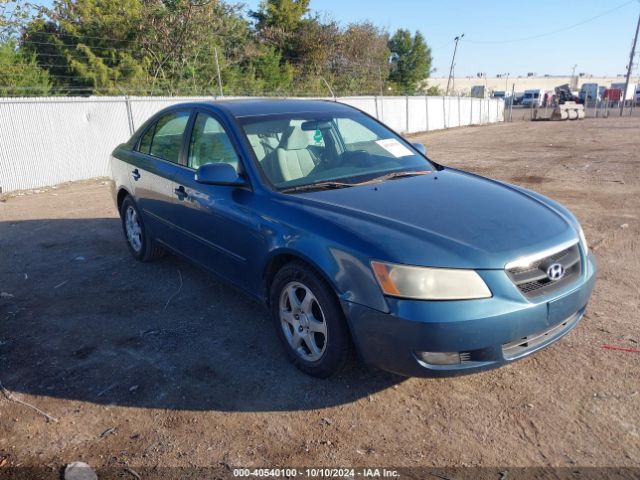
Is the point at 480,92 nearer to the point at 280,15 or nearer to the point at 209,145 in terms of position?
the point at 280,15

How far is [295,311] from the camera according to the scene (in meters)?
3.23

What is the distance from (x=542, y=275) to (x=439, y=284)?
24.0 inches

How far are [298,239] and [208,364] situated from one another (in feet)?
3.61

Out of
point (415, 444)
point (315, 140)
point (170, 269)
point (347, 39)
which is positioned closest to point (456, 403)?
point (415, 444)

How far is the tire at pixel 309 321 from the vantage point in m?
2.90

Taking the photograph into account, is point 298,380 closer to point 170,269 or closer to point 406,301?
point 406,301

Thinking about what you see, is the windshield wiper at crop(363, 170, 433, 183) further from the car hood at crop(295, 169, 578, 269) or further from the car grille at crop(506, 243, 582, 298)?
the car grille at crop(506, 243, 582, 298)

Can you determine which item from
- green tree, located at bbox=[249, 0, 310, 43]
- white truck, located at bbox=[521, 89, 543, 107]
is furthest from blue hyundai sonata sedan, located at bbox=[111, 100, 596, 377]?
white truck, located at bbox=[521, 89, 543, 107]

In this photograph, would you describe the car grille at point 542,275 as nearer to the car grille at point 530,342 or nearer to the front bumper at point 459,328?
the front bumper at point 459,328

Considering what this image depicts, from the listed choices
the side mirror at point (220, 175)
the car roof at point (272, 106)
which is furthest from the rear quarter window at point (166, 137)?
the side mirror at point (220, 175)

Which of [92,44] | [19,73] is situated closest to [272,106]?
[19,73]

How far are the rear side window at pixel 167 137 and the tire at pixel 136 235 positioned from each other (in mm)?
666

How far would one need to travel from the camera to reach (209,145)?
13.4ft

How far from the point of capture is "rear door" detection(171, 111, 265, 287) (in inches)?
139
